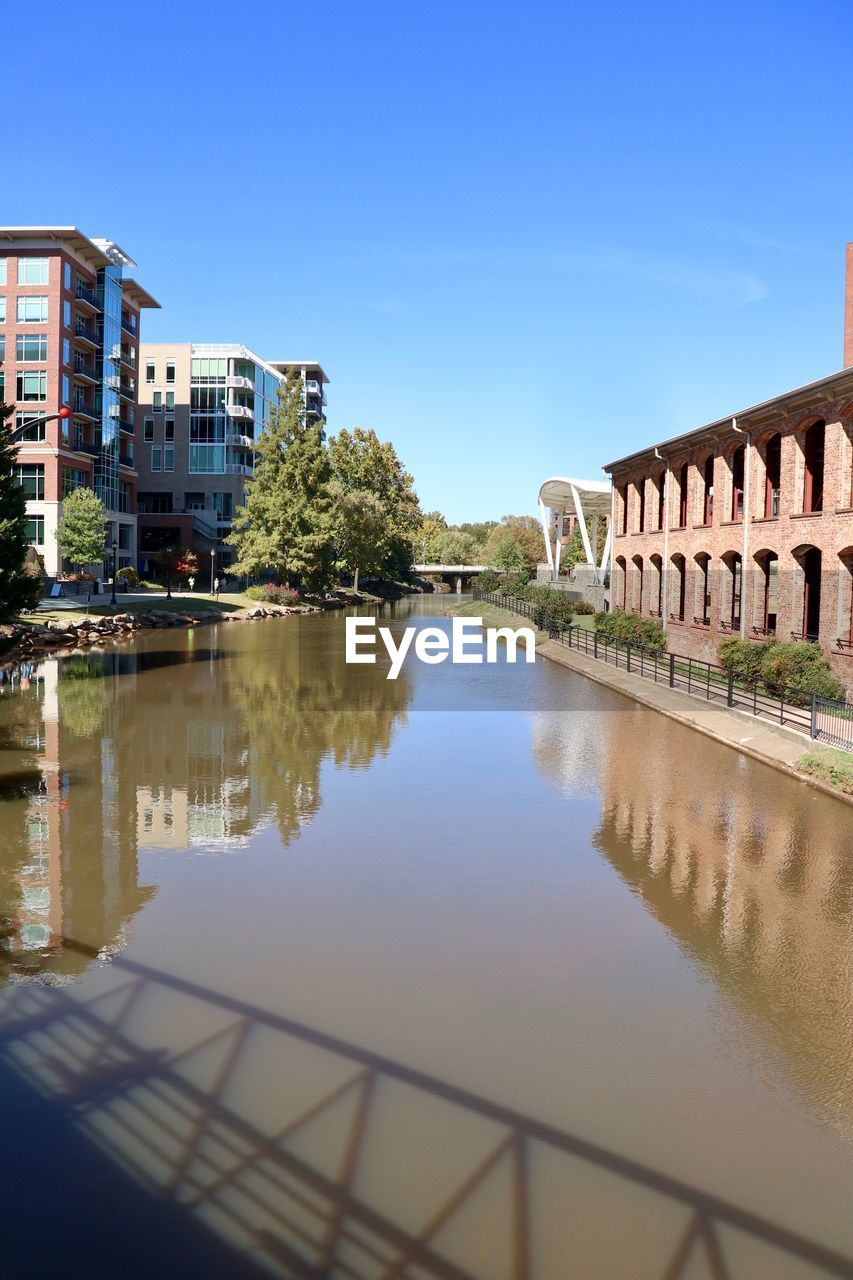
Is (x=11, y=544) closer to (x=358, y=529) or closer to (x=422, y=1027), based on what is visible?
(x=422, y=1027)

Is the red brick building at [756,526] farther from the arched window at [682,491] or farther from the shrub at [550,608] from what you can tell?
the shrub at [550,608]

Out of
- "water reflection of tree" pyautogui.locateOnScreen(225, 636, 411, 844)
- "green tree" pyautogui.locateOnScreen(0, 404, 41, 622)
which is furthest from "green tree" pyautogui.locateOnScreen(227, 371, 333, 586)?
"green tree" pyautogui.locateOnScreen(0, 404, 41, 622)

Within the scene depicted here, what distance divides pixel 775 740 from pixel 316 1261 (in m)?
18.1

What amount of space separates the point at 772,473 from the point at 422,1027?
2817 centimetres

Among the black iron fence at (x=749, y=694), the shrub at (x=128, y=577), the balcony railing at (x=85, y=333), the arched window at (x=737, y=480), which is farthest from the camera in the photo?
the shrub at (x=128, y=577)

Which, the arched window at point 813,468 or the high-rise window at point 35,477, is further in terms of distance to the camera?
the high-rise window at point 35,477

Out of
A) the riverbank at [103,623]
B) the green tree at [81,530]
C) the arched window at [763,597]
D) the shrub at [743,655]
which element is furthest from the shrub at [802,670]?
the green tree at [81,530]

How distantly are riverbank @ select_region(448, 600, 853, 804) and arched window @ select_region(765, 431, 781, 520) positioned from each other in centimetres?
671

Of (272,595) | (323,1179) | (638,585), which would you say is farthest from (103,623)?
(323,1179)

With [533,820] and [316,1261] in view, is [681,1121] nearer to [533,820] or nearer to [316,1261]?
[316,1261]

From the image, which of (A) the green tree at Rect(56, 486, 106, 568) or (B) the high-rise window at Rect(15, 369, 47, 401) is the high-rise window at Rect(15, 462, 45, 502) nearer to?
(A) the green tree at Rect(56, 486, 106, 568)

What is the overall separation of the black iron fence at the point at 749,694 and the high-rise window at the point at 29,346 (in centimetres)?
3997

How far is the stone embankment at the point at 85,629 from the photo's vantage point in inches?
1553

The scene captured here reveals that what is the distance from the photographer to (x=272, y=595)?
254ft
